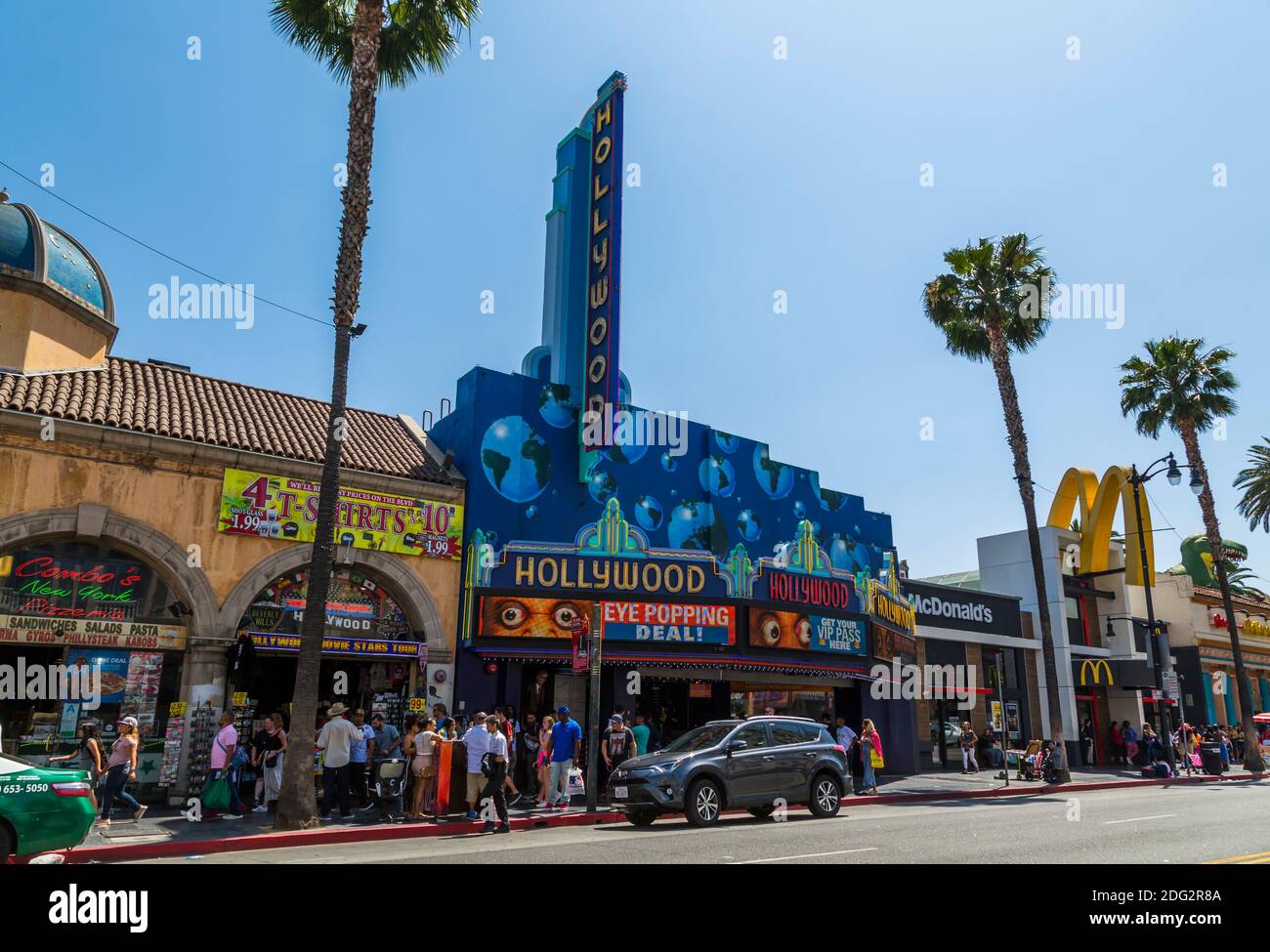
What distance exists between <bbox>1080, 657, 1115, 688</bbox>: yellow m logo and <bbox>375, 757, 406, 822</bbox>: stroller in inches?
1169

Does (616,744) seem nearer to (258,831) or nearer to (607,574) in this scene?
(607,574)

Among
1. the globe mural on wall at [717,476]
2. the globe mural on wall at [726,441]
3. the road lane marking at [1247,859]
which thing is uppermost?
the globe mural on wall at [726,441]

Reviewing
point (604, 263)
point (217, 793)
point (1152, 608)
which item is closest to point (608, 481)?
point (604, 263)

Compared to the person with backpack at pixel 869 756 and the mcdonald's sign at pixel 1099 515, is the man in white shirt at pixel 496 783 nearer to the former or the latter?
the person with backpack at pixel 869 756

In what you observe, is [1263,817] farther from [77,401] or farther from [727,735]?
[77,401]

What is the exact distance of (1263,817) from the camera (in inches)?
590

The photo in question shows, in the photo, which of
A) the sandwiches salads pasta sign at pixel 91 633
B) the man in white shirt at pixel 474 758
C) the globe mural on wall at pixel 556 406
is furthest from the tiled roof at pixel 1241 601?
the sandwiches salads pasta sign at pixel 91 633

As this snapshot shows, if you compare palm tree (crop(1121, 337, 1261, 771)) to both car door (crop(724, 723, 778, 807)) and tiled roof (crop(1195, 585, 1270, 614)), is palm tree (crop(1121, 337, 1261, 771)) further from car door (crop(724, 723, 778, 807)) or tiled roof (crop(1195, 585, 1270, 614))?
car door (crop(724, 723, 778, 807))

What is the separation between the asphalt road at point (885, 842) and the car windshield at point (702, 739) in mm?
1223

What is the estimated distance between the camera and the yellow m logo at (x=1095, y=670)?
35.9 metres

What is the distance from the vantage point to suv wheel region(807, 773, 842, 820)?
1612 centimetres

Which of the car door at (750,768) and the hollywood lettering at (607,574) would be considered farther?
the hollywood lettering at (607,574)

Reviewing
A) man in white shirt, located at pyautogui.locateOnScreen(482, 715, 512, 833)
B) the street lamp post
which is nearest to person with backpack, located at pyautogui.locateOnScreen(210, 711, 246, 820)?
man in white shirt, located at pyautogui.locateOnScreen(482, 715, 512, 833)

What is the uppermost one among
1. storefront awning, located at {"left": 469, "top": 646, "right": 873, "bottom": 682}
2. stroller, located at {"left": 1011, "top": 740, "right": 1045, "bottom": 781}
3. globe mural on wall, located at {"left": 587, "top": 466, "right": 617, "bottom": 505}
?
globe mural on wall, located at {"left": 587, "top": 466, "right": 617, "bottom": 505}
